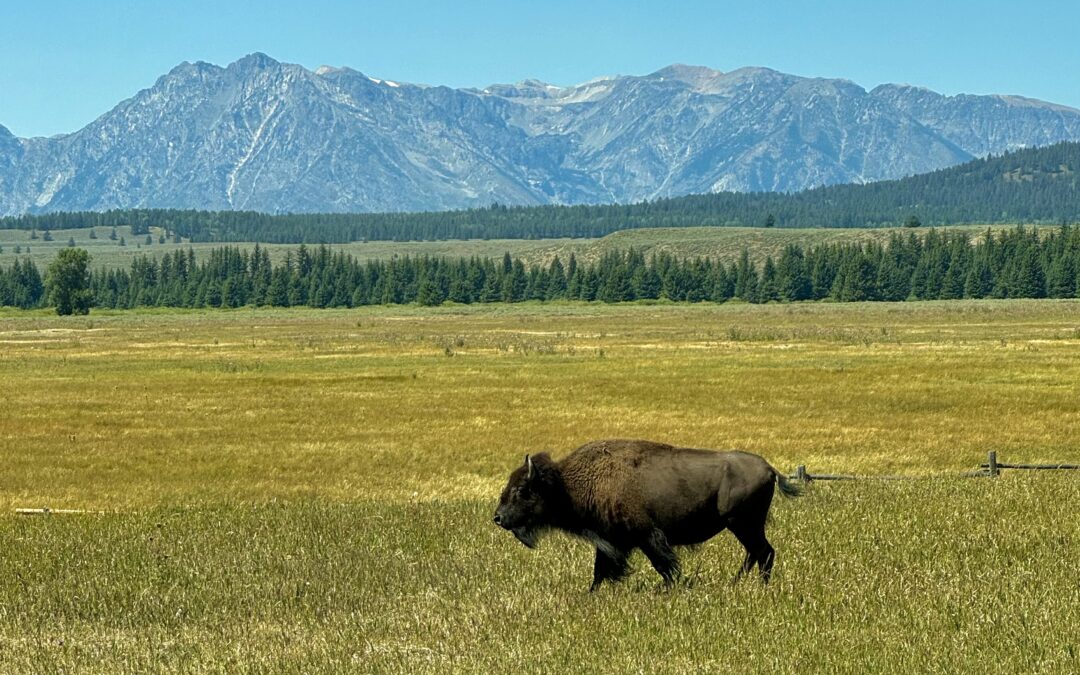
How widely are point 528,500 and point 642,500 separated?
1192mm

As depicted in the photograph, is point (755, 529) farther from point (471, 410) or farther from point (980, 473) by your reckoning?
point (471, 410)

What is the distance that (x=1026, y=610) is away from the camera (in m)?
11.3

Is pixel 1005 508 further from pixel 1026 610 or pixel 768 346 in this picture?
pixel 768 346

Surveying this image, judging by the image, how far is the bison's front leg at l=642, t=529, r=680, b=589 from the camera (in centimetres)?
1243

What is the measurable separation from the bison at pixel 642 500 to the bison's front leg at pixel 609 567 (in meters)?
0.01

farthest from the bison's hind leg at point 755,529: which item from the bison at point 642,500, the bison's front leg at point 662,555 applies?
the bison's front leg at point 662,555

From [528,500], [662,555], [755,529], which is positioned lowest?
[662,555]

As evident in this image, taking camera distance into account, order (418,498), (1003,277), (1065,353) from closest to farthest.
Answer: (418,498) < (1065,353) < (1003,277)

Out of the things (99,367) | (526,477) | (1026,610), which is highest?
(526,477)

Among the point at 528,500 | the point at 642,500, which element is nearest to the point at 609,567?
the point at 642,500

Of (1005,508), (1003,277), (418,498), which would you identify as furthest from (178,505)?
(1003,277)

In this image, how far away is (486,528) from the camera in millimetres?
17859

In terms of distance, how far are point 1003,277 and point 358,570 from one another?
6861 inches

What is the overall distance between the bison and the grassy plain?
0.49 meters
